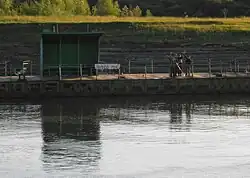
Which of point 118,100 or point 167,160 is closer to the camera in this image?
point 167,160

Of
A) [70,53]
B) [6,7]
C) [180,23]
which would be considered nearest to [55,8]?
[6,7]

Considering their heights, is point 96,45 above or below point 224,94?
above

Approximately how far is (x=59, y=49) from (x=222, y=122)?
15.2 m

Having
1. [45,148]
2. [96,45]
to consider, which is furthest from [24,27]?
[45,148]

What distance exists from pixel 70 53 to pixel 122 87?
426 cm

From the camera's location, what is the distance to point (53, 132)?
3844 centimetres

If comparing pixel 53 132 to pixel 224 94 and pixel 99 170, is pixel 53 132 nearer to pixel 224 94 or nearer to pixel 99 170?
pixel 99 170

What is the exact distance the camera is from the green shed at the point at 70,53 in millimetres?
52969

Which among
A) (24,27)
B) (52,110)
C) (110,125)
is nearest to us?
(110,125)

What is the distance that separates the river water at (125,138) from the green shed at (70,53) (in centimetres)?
347

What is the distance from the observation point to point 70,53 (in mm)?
53344

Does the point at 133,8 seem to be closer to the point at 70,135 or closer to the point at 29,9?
the point at 29,9

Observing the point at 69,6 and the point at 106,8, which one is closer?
the point at 69,6

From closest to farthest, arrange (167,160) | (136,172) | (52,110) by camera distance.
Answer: (136,172)
(167,160)
(52,110)
